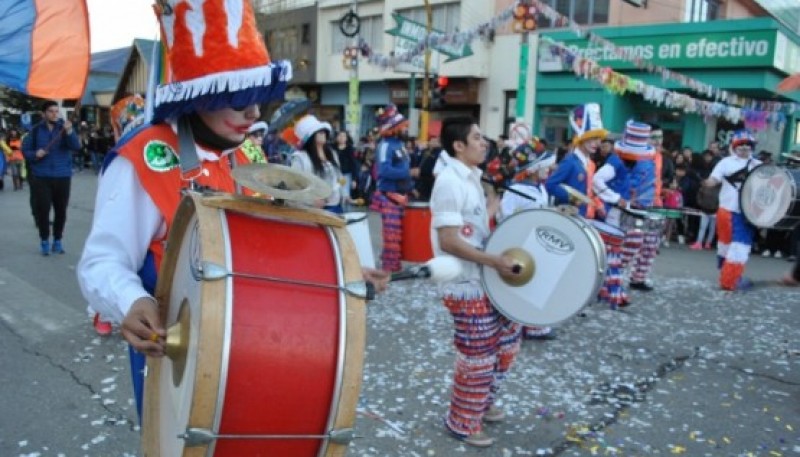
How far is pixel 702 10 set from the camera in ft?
66.9

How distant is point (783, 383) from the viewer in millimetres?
4727

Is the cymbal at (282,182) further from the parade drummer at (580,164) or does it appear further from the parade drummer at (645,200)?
the parade drummer at (645,200)

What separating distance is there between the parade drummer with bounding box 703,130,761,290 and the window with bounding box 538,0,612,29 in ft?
41.2

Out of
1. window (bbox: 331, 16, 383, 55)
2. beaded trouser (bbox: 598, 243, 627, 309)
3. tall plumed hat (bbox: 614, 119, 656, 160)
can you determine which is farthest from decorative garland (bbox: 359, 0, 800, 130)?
window (bbox: 331, 16, 383, 55)

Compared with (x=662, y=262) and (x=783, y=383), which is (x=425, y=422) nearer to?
(x=783, y=383)

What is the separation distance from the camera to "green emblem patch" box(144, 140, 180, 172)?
1.91 m

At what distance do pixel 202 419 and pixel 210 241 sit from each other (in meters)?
0.42

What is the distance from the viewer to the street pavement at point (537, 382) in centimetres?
359

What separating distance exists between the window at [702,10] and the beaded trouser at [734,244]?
13885 mm

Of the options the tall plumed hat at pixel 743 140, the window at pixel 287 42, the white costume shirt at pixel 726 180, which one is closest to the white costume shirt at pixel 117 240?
the white costume shirt at pixel 726 180

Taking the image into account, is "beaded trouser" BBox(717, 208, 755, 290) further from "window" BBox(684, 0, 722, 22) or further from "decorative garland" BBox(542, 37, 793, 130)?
"window" BBox(684, 0, 722, 22)

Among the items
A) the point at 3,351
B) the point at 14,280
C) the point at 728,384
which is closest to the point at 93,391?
the point at 3,351

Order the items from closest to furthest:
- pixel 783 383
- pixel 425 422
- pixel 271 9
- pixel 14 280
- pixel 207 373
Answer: pixel 207 373 < pixel 425 422 < pixel 783 383 < pixel 14 280 < pixel 271 9

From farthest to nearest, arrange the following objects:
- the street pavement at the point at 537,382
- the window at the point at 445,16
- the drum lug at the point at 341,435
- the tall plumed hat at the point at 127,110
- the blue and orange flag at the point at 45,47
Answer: the window at the point at 445,16
the tall plumed hat at the point at 127,110
the street pavement at the point at 537,382
the blue and orange flag at the point at 45,47
the drum lug at the point at 341,435
